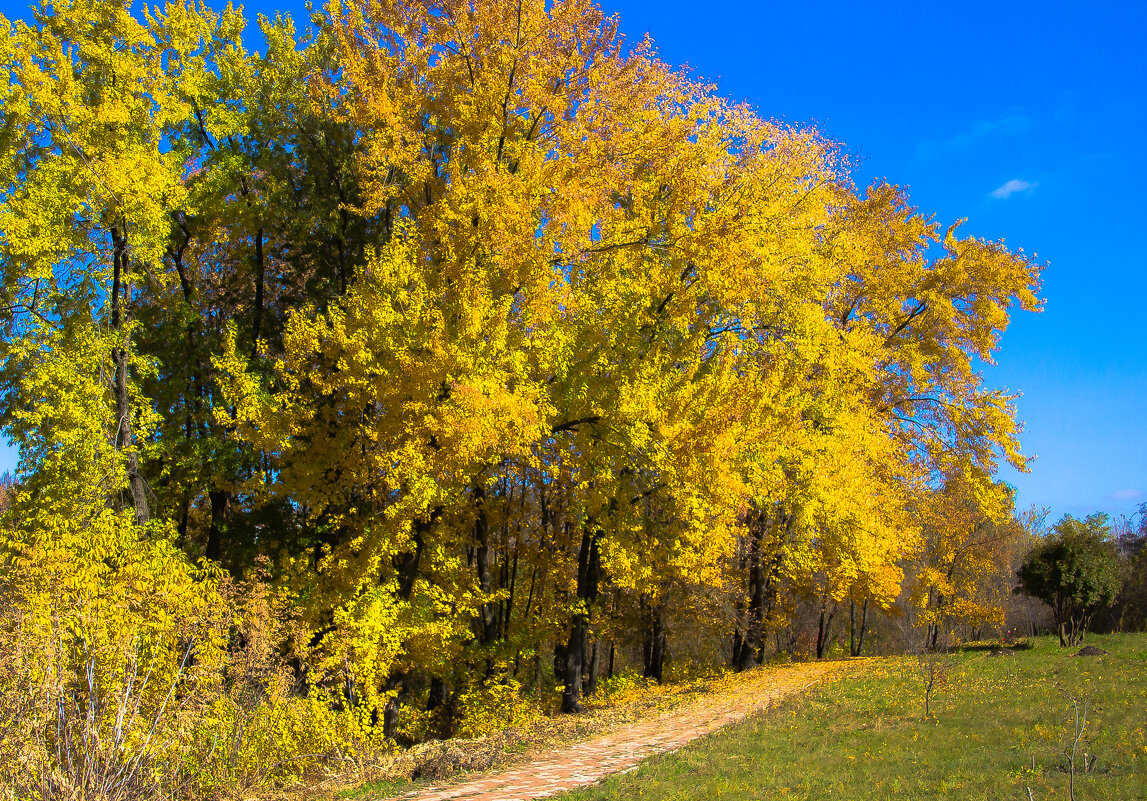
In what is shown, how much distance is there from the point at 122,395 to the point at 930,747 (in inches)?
567

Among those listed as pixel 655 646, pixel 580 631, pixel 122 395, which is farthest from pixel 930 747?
pixel 655 646

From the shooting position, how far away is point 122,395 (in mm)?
14180

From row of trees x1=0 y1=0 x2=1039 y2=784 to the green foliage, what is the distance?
4.88 m

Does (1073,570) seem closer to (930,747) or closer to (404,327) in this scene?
(930,747)

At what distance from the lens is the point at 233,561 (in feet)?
51.5

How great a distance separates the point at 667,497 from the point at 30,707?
419 inches

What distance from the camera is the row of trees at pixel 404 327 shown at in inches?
490

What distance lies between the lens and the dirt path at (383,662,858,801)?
8320 millimetres

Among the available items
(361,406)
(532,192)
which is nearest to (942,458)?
(532,192)

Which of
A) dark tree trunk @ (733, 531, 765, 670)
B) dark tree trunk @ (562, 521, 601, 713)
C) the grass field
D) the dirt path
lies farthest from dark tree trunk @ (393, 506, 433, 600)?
dark tree trunk @ (733, 531, 765, 670)

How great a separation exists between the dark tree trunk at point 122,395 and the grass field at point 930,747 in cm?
1031

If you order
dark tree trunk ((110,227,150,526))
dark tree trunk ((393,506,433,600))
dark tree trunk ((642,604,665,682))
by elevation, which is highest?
dark tree trunk ((110,227,150,526))

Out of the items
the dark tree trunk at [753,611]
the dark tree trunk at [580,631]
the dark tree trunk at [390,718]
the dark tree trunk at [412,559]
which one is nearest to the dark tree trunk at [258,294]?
the dark tree trunk at [412,559]

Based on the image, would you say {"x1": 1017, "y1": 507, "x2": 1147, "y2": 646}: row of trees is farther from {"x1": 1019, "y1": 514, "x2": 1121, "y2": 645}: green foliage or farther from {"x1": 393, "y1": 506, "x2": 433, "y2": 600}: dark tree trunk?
{"x1": 393, "y1": 506, "x2": 433, "y2": 600}: dark tree trunk
